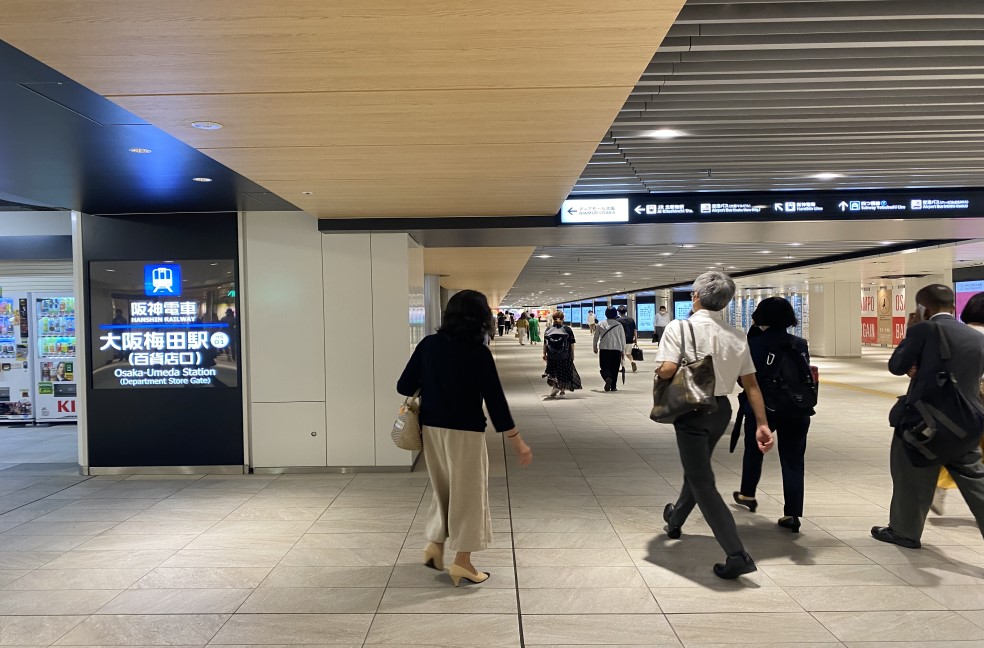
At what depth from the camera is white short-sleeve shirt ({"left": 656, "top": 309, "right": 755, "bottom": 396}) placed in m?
4.25

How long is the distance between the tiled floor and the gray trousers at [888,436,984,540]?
0.20 metres

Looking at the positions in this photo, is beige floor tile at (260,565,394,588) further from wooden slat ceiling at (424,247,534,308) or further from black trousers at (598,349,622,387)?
black trousers at (598,349,622,387)

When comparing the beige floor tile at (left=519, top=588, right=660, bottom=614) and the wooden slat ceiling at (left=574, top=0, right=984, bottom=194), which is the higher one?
the wooden slat ceiling at (left=574, top=0, right=984, bottom=194)

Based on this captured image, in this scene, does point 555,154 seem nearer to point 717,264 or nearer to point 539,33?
point 539,33

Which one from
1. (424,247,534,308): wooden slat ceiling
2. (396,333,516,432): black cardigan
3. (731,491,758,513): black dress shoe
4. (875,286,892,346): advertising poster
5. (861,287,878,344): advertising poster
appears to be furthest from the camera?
(861,287,878,344): advertising poster

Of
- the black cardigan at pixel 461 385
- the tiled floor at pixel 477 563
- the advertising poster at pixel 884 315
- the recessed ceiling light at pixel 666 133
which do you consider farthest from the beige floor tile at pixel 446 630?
→ the advertising poster at pixel 884 315

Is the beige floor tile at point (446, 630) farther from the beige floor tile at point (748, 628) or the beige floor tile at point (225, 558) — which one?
the beige floor tile at point (225, 558)

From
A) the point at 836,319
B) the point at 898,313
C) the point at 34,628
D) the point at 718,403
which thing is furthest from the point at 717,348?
A: the point at 898,313

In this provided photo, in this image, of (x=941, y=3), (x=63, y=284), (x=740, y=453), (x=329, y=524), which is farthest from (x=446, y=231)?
(x=63, y=284)

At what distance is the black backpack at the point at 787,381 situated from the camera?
192 inches

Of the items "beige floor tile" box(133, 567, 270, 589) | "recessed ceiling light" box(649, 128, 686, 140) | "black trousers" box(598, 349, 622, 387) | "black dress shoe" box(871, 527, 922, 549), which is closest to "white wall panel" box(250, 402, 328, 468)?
"beige floor tile" box(133, 567, 270, 589)

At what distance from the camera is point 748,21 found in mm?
3486

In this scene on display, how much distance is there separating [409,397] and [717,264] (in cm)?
1707

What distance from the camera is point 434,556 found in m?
4.43
